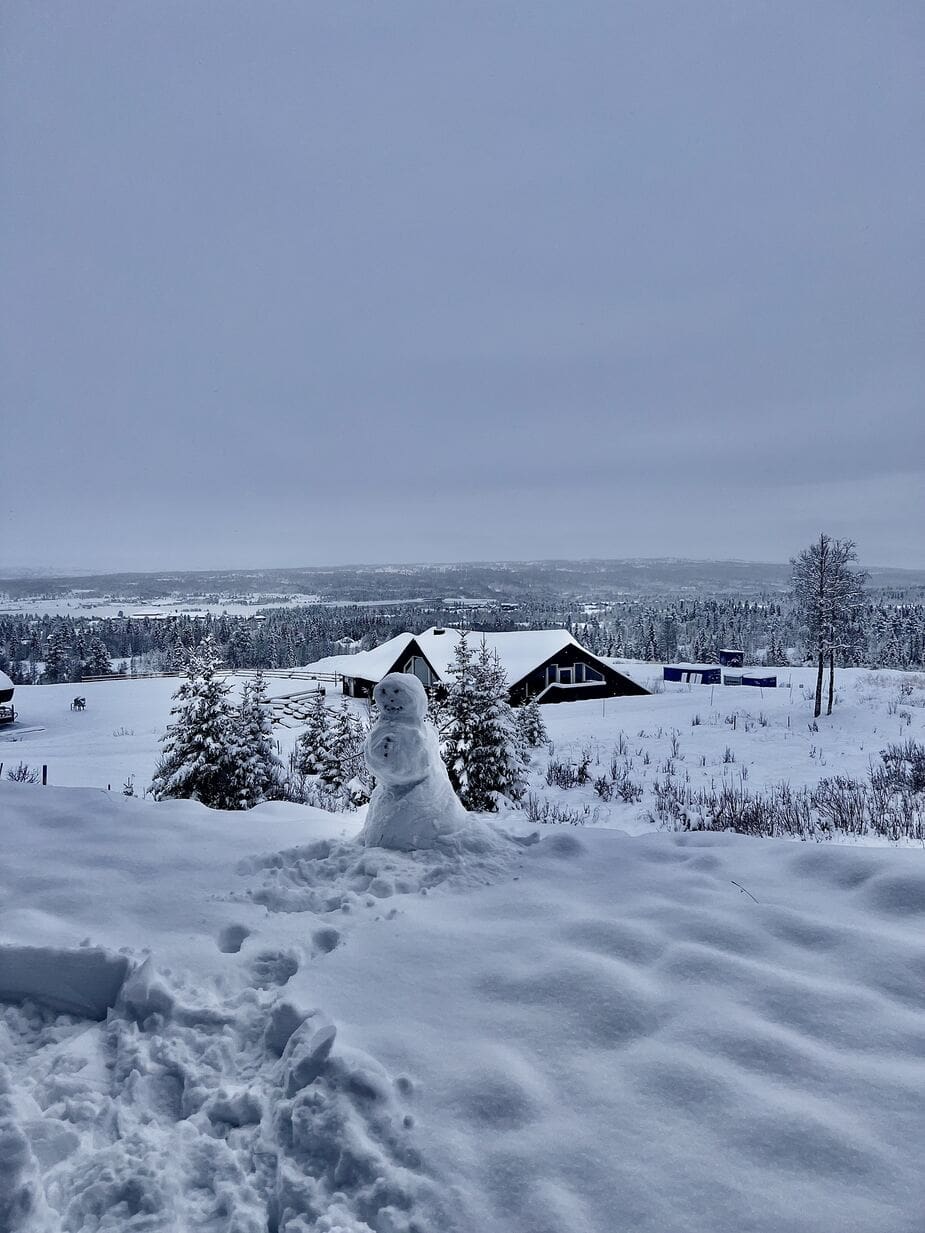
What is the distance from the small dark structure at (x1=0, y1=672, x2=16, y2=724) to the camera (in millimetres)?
22281

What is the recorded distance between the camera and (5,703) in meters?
22.9

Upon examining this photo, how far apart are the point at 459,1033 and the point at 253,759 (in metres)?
10.3

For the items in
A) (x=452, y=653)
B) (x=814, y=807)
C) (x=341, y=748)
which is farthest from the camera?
(x=452, y=653)

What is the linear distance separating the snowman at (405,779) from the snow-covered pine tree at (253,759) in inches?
313

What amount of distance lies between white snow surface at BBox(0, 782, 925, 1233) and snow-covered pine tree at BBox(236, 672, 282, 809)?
8.04m

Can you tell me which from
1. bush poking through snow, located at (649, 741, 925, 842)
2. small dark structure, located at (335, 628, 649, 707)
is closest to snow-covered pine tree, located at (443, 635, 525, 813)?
bush poking through snow, located at (649, 741, 925, 842)

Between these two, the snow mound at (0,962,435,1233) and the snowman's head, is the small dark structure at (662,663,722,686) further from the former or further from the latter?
the snow mound at (0,962,435,1233)

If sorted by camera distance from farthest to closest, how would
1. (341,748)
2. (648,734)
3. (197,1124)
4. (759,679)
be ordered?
(759,679) → (648,734) → (341,748) → (197,1124)

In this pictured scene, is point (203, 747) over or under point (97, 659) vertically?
over

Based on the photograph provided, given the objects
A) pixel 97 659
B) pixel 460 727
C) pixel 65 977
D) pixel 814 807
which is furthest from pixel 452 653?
pixel 97 659

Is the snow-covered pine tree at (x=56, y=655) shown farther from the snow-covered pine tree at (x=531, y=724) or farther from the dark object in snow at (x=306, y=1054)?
the dark object in snow at (x=306, y=1054)

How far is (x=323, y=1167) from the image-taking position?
1865 mm

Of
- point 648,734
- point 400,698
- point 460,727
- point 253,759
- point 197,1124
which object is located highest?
point 400,698

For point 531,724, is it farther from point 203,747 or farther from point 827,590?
point 827,590
